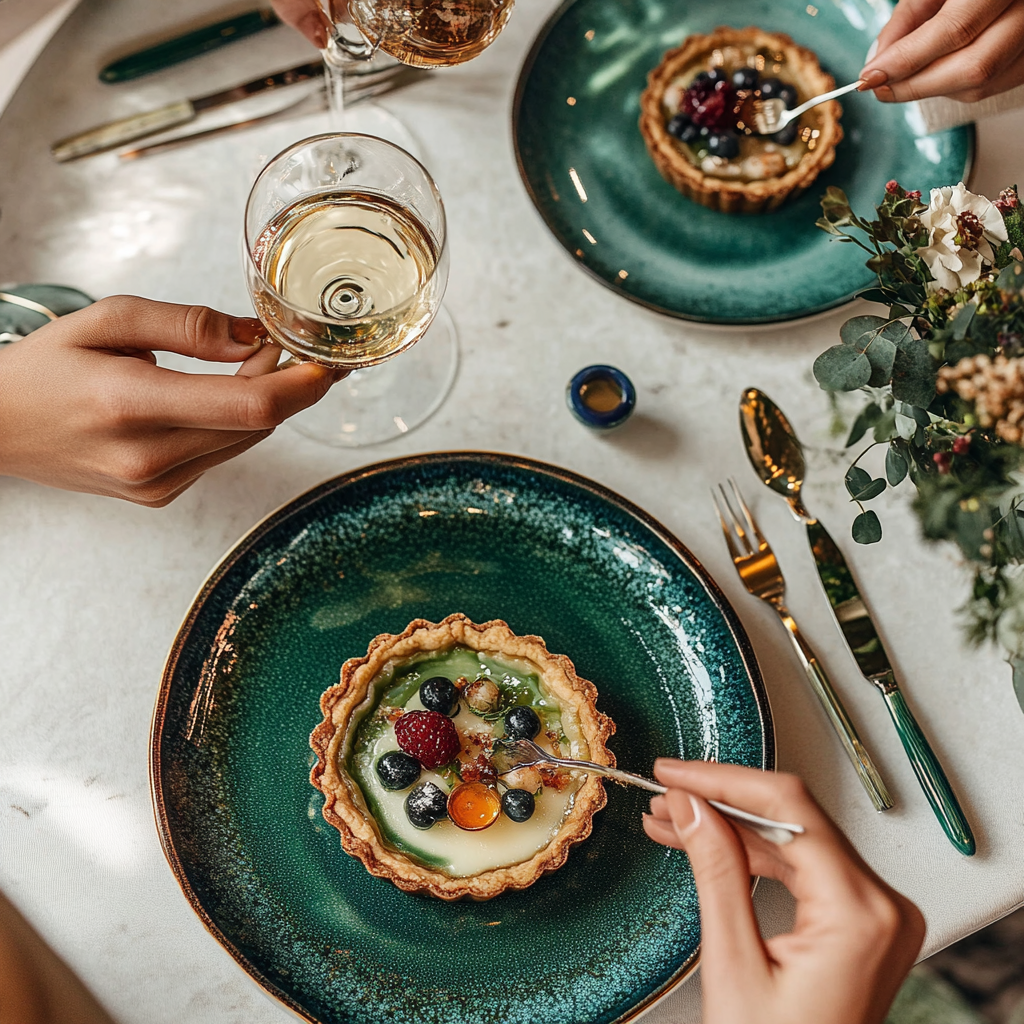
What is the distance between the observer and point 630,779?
1.37 metres

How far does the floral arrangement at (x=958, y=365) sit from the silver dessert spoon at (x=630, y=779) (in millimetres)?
456

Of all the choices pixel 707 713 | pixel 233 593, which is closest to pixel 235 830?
pixel 233 593

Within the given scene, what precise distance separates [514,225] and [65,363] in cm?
102

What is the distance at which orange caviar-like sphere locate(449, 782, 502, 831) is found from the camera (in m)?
1.51

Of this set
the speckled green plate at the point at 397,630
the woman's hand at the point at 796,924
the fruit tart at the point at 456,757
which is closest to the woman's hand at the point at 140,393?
the speckled green plate at the point at 397,630

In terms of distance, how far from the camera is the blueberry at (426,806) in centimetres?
148

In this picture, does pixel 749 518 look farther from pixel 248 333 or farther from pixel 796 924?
pixel 248 333

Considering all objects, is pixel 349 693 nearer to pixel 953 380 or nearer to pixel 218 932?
pixel 218 932

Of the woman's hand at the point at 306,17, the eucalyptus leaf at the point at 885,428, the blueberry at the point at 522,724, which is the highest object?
the woman's hand at the point at 306,17

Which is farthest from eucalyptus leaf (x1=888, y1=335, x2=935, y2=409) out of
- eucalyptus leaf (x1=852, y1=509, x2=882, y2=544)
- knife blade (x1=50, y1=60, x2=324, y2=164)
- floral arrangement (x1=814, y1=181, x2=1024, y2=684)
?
knife blade (x1=50, y1=60, x2=324, y2=164)

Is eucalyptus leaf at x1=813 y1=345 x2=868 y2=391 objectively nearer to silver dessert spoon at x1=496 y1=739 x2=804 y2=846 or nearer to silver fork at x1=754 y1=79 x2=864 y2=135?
silver dessert spoon at x1=496 y1=739 x2=804 y2=846

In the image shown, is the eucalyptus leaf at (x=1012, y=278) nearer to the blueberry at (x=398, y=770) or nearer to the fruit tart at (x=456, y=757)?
the fruit tart at (x=456, y=757)

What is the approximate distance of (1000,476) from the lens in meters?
1.16

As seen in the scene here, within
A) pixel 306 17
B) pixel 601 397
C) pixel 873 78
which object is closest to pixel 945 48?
pixel 873 78
